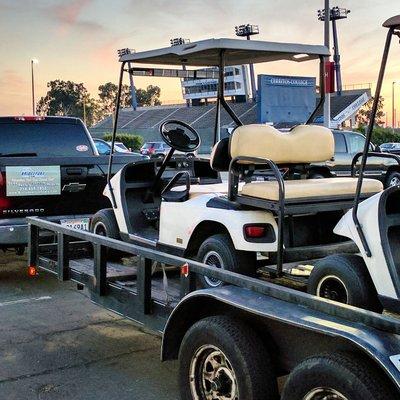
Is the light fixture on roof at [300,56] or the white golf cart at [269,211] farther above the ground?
the light fixture on roof at [300,56]

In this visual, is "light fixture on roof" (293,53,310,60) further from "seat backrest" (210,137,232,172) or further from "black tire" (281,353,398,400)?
"black tire" (281,353,398,400)

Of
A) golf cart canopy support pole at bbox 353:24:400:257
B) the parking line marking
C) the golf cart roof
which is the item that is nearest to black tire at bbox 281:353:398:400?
golf cart canopy support pole at bbox 353:24:400:257

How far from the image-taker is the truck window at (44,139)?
7738 millimetres

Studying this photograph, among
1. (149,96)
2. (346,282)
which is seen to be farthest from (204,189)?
(149,96)

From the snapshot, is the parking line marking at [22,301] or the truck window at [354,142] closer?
the parking line marking at [22,301]

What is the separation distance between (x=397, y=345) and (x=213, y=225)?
2.37 meters

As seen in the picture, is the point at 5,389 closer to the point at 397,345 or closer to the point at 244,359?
the point at 244,359

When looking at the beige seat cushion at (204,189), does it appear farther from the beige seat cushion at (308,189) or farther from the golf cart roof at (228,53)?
the golf cart roof at (228,53)

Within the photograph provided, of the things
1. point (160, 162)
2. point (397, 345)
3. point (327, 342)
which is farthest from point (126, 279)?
point (397, 345)

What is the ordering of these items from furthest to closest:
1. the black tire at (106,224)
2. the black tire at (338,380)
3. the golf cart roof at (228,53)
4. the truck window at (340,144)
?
the truck window at (340,144)
the black tire at (106,224)
the golf cart roof at (228,53)
the black tire at (338,380)

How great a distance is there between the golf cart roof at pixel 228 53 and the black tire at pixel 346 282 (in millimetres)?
1948

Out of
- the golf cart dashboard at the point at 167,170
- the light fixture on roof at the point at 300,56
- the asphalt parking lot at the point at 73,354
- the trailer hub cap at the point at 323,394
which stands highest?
the light fixture on roof at the point at 300,56

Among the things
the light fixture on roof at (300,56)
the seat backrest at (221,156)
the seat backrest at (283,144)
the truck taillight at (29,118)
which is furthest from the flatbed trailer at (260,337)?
the truck taillight at (29,118)

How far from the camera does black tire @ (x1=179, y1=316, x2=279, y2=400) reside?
324 centimetres
